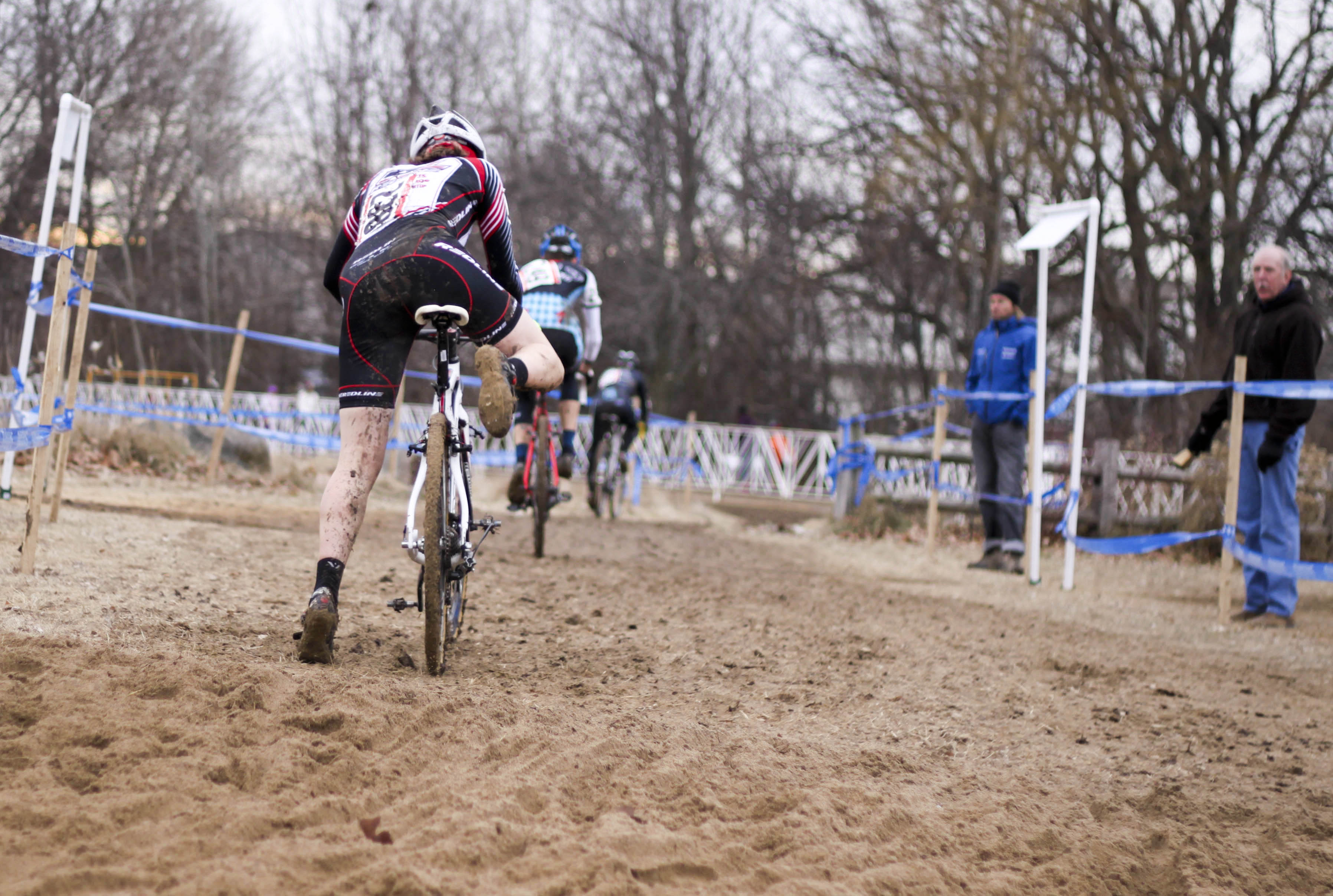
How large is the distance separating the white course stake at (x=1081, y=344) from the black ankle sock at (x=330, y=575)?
212 inches

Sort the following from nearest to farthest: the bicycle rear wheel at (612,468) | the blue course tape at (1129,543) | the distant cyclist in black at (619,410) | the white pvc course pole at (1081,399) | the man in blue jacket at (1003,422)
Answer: the blue course tape at (1129,543) < the white pvc course pole at (1081,399) < the man in blue jacket at (1003,422) < the distant cyclist in black at (619,410) < the bicycle rear wheel at (612,468)

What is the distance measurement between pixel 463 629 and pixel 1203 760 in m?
2.69

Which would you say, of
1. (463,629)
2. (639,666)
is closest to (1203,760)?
(639,666)

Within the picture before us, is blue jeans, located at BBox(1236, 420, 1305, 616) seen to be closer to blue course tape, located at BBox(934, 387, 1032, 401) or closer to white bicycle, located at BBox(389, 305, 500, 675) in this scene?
blue course tape, located at BBox(934, 387, 1032, 401)

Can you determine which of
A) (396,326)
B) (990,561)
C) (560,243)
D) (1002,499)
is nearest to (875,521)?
(990,561)

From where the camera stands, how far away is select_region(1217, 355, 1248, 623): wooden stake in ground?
6.09 metres

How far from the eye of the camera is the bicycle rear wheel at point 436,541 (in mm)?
3230

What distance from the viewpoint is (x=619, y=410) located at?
10648mm

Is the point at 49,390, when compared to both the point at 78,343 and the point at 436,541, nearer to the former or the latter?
the point at 78,343

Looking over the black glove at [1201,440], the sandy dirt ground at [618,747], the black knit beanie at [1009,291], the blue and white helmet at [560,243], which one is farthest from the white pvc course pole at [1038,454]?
the blue and white helmet at [560,243]

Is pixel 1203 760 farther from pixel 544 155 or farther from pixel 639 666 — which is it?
pixel 544 155

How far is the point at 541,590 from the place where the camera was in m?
5.54

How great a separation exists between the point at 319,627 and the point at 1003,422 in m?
6.37

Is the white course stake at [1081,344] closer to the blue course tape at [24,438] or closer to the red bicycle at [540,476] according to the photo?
the red bicycle at [540,476]
